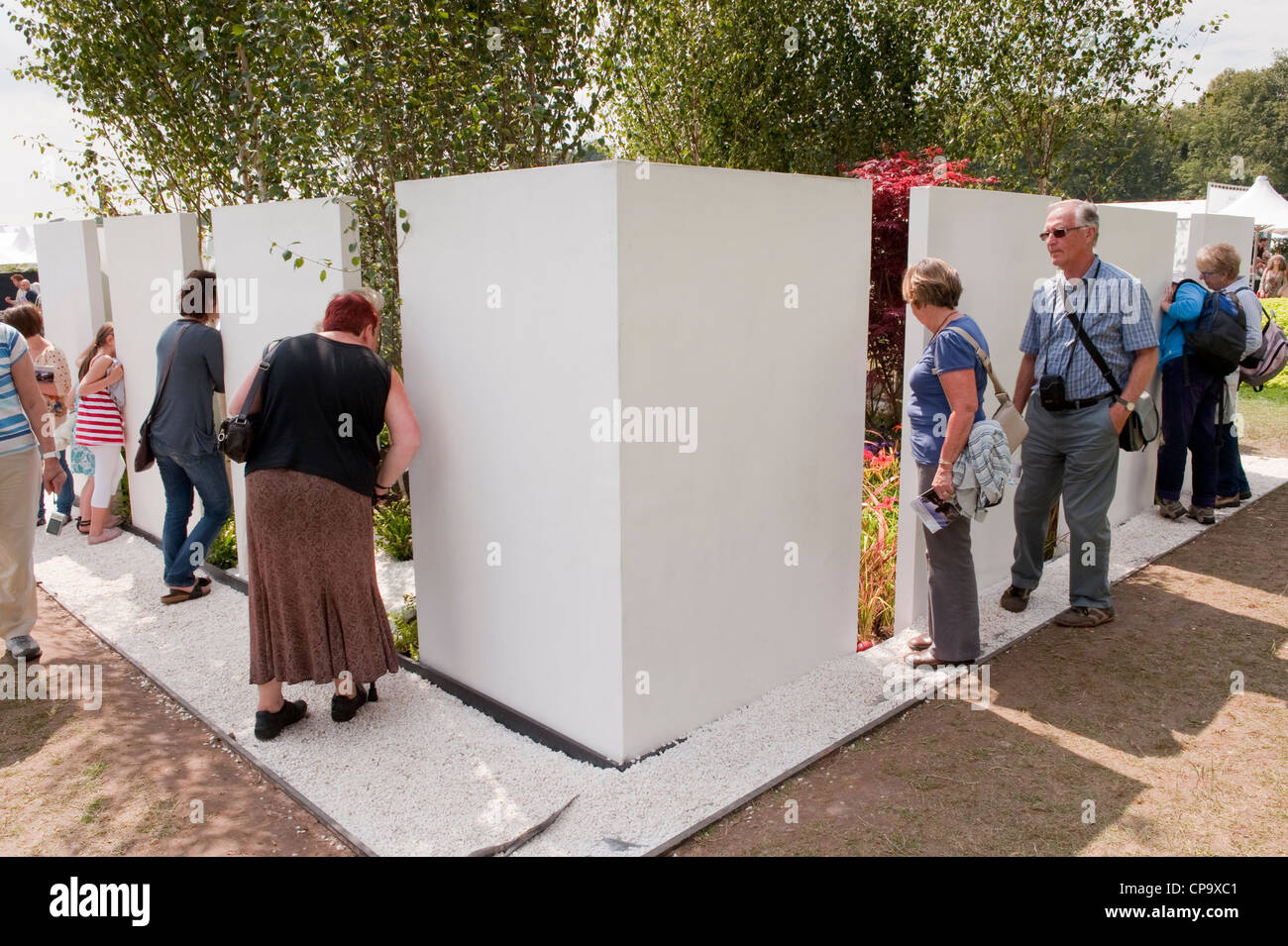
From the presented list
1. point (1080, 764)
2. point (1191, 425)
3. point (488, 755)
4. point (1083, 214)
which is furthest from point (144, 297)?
point (1191, 425)

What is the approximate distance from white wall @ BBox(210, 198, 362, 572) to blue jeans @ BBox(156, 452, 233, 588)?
5.4 inches

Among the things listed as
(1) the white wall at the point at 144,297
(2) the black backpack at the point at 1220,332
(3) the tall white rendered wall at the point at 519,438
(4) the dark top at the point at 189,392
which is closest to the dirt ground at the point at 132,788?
(3) the tall white rendered wall at the point at 519,438

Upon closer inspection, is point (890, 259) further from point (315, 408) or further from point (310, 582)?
point (310, 582)

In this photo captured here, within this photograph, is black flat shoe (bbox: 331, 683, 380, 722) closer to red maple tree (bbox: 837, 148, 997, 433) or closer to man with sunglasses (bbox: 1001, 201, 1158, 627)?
man with sunglasses (bbox: 1001, 201, 1158, 627)

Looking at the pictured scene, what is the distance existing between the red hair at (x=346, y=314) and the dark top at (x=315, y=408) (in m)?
0.13

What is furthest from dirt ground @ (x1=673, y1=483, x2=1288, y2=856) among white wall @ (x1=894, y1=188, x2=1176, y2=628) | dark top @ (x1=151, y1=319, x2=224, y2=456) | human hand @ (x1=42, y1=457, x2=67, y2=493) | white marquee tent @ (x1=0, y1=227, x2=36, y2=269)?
white marquee tent @ (x1=0, y1=227, x2=36, y2=269)

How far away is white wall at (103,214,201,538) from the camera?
7.07m

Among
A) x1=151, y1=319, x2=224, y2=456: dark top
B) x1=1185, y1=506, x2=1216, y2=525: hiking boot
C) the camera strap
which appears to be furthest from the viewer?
x1=1185, y1=506, x2=1216, y2=525: hiking boot

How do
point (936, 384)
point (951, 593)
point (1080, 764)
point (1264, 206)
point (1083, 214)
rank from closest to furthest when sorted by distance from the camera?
point (1080, 764), point (936, 384), point (951, 593), point (1083, 214), point (1264, 206)

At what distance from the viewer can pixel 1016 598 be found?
5.90m

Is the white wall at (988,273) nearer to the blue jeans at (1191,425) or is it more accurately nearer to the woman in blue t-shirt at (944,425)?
the woman in blue t-shirt at (944,425)

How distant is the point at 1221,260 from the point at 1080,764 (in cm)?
465

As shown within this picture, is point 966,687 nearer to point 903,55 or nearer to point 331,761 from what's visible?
point 331,761

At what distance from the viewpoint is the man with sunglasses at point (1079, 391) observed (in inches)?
208
